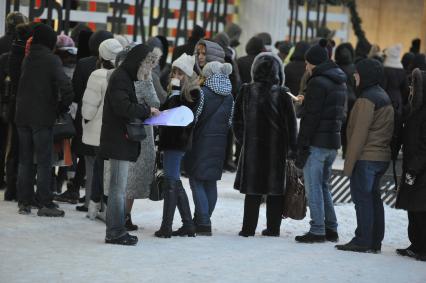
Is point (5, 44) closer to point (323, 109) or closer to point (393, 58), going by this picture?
point (323, 109)

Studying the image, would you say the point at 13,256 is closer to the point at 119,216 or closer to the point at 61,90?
the point at 119,216

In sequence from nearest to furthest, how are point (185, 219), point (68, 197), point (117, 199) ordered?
point (117, 199), point (185, 219), point (68, 197)

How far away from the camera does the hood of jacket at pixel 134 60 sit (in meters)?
9.56

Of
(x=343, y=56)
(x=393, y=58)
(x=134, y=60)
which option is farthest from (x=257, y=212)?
(x=393, y=58)

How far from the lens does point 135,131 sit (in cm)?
955

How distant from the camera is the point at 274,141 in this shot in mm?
10625

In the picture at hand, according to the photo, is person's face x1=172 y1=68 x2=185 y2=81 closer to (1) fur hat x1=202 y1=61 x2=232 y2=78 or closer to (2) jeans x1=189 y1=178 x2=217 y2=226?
(1) fur hat x1=202 y1=61 x2=232 y2=78

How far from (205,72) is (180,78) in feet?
1.27

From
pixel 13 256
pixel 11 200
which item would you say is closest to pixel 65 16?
pixel 11 200

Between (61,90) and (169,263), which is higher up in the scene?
(61,90)

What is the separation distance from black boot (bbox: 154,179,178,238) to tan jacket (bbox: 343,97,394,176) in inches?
58.3

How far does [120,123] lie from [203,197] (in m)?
1.46

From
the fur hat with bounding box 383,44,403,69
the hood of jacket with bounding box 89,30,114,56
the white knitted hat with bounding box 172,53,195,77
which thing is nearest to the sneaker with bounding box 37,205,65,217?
the hood of jacket with bounding box 89,30,114,56

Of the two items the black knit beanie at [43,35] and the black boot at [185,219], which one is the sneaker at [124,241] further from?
the black knit beanie at [43,35]
